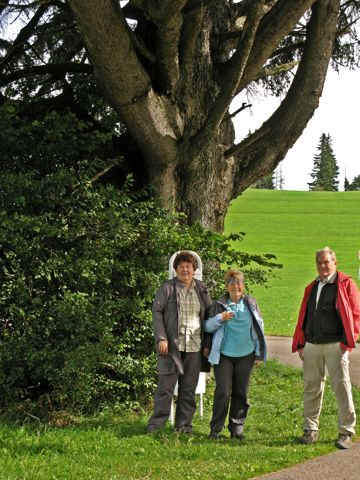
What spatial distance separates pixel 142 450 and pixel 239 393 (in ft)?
4.40

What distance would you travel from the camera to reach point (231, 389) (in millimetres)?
7758

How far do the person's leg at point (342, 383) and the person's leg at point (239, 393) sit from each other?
2.61 ft

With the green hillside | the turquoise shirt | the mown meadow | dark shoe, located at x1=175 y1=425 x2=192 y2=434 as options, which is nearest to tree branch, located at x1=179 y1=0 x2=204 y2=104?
the turquoise shirt

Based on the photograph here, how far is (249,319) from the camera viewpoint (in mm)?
7676

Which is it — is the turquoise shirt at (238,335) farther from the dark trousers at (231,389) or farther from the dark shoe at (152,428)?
the dark shoe at (152,428)

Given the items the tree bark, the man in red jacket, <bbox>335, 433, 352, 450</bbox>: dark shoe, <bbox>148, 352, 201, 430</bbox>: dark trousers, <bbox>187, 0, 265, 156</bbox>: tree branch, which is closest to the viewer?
<bbox>335, 433, 352, 450</bbox>: dark shoe

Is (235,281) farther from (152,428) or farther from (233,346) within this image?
(152,428)

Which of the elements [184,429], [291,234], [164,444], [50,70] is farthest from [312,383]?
[291,234]

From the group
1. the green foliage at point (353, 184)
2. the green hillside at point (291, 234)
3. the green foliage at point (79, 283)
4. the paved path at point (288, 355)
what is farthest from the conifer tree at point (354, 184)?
the green foliage at point (79, 283)

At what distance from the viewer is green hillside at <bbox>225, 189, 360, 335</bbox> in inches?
1175

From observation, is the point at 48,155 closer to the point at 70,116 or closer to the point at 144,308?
the point at 70,116

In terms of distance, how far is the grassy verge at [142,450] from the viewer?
6207 mm

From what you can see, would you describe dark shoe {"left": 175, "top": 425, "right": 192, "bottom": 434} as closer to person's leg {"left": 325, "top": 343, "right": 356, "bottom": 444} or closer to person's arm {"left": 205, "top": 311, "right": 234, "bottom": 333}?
person's arm {"left": 205, "top": 311, "right": 234, "bottom": 333}

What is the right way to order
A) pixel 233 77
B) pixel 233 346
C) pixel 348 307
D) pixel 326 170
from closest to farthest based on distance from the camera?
1. pixel 348 307
2. pixel 233 346
3. pixel 233 77
4. pixel 326 170
